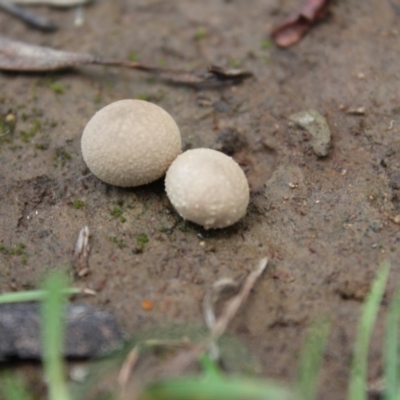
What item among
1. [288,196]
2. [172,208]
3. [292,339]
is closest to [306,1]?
[288,196]

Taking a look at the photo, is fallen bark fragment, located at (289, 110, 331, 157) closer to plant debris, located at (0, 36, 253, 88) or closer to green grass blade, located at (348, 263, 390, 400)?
plant debris, located at (0, 36, 253, 88)

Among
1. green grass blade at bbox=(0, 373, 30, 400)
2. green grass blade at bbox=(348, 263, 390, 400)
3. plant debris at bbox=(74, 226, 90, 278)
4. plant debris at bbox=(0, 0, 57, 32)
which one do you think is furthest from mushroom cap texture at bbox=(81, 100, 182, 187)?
plant debris at bbox=(0, 0, 57, 32)

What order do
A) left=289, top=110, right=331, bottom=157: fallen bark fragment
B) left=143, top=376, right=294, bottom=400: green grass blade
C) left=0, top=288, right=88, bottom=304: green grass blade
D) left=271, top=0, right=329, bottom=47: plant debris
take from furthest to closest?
1. left=271, top=0, right=329, bottom=47: plant debris
2. left=289, top=110, right=331, bottom=157: fallen bark fragment
3. left=0, top=288, right=88, bottom=304: green grass blade
4. left=143, top=376, right=294, bottom=400: green grass blade

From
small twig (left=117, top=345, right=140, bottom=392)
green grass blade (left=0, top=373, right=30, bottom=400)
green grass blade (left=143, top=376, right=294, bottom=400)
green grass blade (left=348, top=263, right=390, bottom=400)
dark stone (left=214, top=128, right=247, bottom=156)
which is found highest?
green grass blade (left=143, top=376, right=294, bottom=400)

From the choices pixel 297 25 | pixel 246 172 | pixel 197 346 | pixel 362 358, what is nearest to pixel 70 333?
pixel 197 346

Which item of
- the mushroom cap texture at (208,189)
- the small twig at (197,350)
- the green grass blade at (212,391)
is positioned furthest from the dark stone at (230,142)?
the green grass blade at (212,391)

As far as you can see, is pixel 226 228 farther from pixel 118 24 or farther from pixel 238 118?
pixel 118 24
